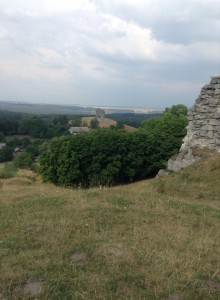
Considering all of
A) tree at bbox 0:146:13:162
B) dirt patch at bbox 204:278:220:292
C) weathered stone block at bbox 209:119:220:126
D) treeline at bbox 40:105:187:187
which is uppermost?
weathered stone block at bbox 209:119:220:126

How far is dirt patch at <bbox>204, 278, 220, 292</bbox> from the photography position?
4416 millimetres

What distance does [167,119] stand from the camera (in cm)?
4097

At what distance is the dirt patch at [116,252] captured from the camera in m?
5.17

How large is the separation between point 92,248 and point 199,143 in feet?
39.1

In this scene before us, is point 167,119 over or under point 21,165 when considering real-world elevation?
over

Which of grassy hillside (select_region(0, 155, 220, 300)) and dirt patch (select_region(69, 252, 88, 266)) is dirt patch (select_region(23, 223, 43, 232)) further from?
dirt patch (select_region(69, 252, 88, 266))

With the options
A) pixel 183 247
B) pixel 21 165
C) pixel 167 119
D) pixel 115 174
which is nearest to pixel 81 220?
pixel 183 247

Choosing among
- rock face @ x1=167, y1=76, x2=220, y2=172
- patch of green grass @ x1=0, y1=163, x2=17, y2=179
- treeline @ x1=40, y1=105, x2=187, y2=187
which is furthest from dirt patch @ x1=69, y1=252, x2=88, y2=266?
treeline @ x1=40, y1=105, x2=187, y2=187

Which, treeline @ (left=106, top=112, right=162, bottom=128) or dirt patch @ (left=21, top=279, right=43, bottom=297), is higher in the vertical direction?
dirt patch @ (left=21, top=279, right=43, bottom=297)

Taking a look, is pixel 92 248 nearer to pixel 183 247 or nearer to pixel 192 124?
pixel 183 247

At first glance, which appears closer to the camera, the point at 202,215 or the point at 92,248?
the point at 92,248

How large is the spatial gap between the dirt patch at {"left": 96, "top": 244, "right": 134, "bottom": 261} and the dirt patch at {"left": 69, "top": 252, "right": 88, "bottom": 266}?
201 mm

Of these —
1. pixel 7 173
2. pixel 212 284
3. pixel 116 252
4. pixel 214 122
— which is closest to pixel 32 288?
pixel 116 252

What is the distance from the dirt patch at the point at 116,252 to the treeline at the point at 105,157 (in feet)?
83.2
